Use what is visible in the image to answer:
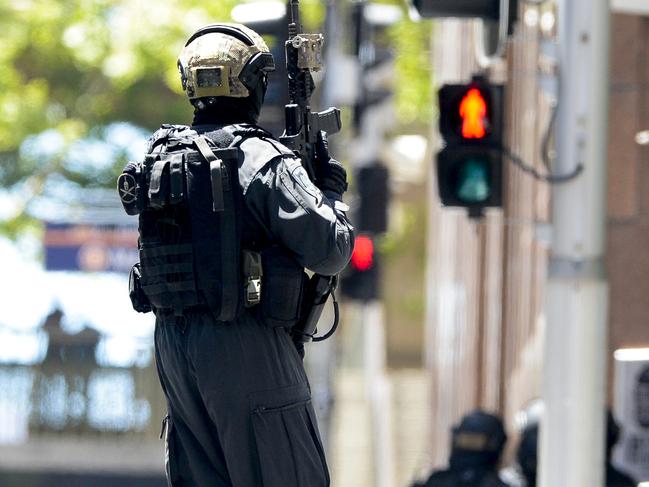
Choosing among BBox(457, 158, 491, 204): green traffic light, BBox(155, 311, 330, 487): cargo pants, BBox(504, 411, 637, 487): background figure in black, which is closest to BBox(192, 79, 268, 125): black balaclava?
BBox(155, 311, 330, 487): cargo pants

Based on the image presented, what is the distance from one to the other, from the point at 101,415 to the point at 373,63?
5864mm

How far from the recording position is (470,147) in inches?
305

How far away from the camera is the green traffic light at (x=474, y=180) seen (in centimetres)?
775

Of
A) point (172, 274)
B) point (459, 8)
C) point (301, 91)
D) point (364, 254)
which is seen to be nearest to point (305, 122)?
point (301, 91)

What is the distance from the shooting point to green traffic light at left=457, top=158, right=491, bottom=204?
7.75m

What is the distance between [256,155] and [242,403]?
71 cm

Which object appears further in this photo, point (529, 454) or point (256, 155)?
point (529, 454)

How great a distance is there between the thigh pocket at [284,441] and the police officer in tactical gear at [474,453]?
297cm

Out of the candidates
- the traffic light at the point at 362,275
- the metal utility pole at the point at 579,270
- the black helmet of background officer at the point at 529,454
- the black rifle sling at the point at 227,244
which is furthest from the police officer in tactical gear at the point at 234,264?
the traffic light at the point at 362,275

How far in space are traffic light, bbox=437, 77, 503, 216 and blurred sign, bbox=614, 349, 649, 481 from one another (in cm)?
113

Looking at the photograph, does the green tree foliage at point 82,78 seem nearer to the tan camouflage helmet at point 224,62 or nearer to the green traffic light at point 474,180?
the green traffic light at point 474,180

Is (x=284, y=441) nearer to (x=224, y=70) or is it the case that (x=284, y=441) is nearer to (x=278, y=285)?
(x=278, y=285)

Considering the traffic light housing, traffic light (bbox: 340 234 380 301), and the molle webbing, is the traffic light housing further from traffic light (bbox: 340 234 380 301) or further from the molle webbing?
traffic light (bbox: 340 234 380 301)

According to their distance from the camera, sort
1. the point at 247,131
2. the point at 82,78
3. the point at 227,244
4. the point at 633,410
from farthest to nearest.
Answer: the point at 82,78, the point at 633,410, the point at 247,131, the point at 227,244
